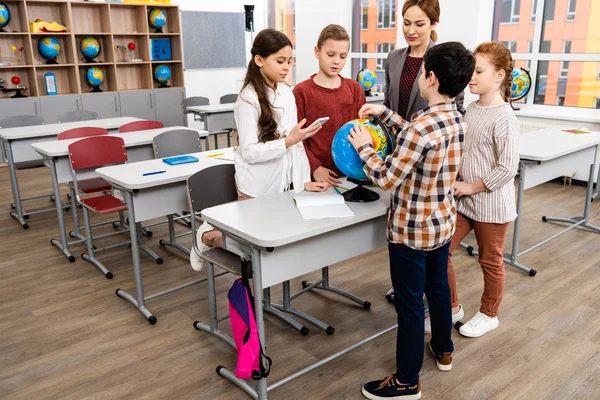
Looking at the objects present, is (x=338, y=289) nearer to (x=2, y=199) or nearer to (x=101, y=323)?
(x=101, y=323)

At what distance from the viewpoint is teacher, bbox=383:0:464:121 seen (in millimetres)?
2311

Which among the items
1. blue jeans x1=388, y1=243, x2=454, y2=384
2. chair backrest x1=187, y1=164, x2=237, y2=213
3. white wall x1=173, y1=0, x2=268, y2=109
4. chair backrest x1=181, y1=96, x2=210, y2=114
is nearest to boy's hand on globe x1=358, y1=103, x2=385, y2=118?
blue jeans x1=388, y1=243, x2=454, y2=384

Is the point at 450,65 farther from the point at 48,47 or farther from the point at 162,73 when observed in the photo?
the point at 162,73

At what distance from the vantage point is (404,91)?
8.29 feet

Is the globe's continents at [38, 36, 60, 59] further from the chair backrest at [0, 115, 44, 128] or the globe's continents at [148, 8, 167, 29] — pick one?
the chair backrest at [0, 115, 44, 128]

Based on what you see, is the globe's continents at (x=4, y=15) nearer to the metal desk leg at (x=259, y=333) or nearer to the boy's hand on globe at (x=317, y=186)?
the boy's hand on globe at (x=317, y=186)

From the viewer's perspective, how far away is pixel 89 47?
281 inches

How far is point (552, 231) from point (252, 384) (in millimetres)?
2849

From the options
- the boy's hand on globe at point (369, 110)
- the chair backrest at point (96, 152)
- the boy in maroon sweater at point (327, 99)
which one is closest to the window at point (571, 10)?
the boy in maroon sweater at point (327, 99)

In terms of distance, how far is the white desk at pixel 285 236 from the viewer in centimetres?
187

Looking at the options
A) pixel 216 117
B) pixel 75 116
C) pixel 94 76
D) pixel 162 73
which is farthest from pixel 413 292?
pixel 162 73

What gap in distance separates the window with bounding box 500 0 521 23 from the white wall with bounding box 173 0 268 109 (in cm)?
428

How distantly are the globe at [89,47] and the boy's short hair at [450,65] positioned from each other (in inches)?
256

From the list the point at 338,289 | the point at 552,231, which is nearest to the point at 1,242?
the point at 338,289
